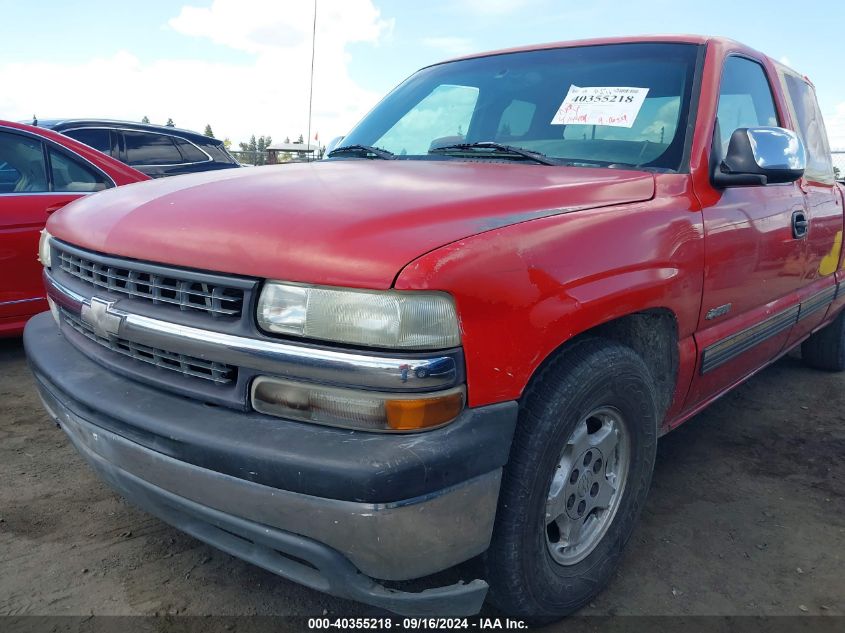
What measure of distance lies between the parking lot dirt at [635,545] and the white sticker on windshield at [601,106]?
60.8 inches

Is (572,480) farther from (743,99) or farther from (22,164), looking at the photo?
(22,164)

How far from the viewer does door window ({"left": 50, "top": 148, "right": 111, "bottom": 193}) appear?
438 cm

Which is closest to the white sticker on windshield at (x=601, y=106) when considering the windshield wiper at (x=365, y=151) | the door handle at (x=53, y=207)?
the windshield wiper at (x=365, y=151)

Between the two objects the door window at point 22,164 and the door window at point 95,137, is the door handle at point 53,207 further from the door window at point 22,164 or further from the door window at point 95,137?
the door window at point 95,137

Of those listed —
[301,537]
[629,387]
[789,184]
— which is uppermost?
[789,184]

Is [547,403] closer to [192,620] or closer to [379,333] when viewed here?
[379,333]

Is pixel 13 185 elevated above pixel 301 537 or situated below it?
above

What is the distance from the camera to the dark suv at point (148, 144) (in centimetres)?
668

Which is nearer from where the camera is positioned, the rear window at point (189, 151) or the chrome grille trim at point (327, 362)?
the chrome grille trim at point (327, 362)

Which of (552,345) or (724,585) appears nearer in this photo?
(552,345)

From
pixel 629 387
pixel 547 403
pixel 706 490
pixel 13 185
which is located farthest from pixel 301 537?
pixel 13 185

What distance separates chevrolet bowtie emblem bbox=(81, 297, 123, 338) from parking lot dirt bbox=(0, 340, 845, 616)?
81cm

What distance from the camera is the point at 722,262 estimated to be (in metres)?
2.41

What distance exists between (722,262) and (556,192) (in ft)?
2.85
